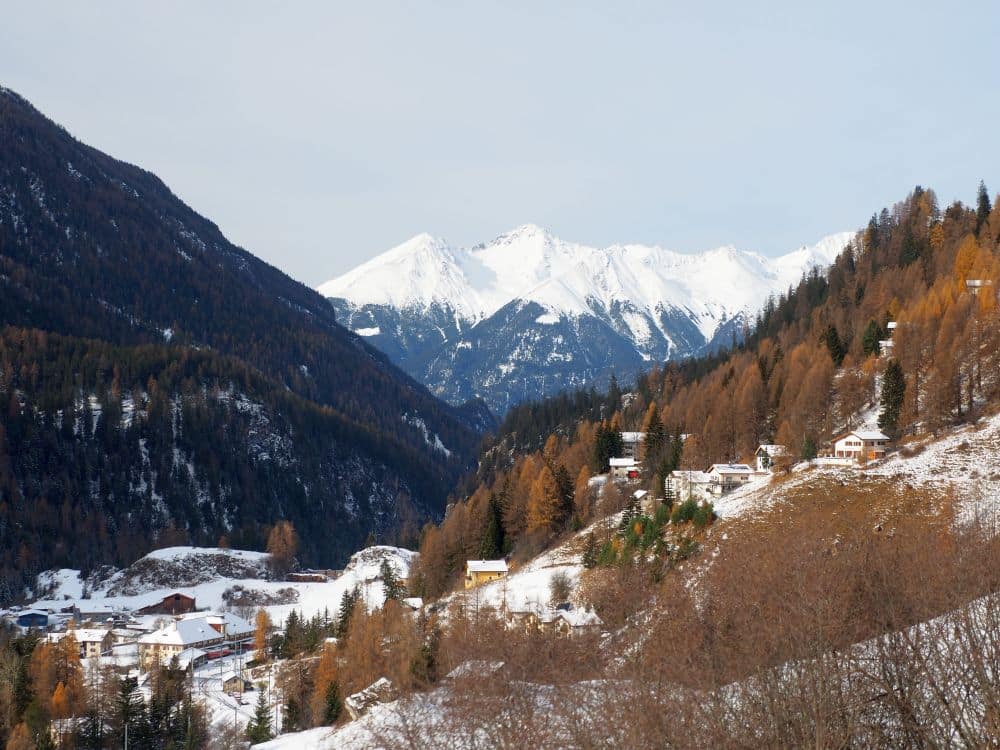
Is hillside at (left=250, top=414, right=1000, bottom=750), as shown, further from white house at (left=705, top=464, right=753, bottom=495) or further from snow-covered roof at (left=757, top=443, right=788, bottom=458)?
snow-covered roof at (left=757, top=443, right=788, bottom=458)

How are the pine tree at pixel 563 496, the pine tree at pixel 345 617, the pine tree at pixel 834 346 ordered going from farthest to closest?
the pine tree at pixel 834 346
the pine tree at pixel 563 496
the pine tree at pixel 345 617

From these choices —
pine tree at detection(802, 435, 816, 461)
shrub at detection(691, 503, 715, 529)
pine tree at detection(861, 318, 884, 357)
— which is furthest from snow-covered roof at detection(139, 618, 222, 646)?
pine tree at detection(861, 318, 884, 357)

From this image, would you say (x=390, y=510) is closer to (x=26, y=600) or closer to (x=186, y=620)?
(x=26, y=600)

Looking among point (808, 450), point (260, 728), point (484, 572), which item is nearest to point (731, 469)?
point (808, 450)

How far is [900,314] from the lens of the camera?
87.2 m

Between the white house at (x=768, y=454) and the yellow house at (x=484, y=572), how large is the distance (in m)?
24.0

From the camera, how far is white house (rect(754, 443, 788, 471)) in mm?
77062

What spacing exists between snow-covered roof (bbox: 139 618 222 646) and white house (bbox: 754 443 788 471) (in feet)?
174

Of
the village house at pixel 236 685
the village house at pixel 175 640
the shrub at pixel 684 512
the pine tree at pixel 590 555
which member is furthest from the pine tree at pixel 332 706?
the village house at pixel 175 640

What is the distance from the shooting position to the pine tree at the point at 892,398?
7531 cm

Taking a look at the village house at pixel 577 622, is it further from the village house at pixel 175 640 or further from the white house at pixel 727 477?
the village house at pixel 175 640

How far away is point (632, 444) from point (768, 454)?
28.2 metres

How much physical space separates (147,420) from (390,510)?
52.3 m

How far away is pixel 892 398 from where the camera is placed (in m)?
75.7
